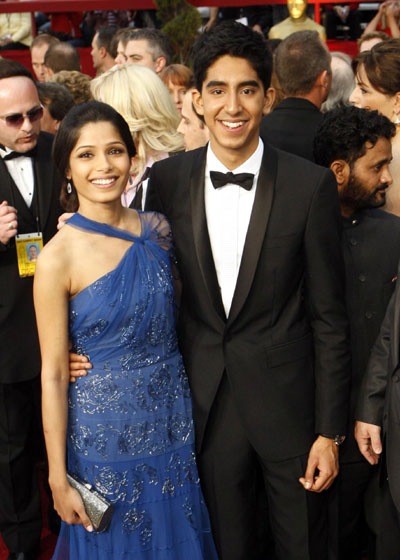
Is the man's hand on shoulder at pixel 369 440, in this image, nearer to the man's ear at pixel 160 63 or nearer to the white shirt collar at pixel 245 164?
the white shirt collar at pixel 245 164

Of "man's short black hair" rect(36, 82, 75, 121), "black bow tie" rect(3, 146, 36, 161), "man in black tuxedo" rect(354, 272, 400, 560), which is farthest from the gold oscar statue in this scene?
"man in black tuxedo" rect(354, 272, 400, 560)

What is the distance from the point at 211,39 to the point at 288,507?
1.49 meters

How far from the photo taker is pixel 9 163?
3.09 m

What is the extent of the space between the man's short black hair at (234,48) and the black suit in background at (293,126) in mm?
1249

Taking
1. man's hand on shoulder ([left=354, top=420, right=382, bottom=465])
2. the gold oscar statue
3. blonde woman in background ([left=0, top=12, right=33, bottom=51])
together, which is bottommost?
man's hand on shoulder ([left=354, top=420, right=382, bottom=465])

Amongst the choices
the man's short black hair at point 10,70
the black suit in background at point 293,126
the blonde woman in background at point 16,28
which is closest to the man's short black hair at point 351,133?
the black suit in background at point 293,126

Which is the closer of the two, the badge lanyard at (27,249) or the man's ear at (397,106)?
the badge lanyard at (27,249)

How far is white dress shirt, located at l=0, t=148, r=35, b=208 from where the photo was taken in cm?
308

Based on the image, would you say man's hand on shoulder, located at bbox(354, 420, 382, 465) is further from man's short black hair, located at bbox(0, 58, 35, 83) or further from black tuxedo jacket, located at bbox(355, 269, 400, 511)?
man's short black hair, located at bbox(0, 58, 35, 83)

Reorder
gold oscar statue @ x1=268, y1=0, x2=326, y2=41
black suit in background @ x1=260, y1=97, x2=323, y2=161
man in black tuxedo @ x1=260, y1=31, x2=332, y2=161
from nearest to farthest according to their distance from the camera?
black suit in background @ x1=260, y1=97, x2=323, y2=161
man in black tuxedo @ x1=260, y1=31, x2=332, y2=161
gold oscar statue @ x1=268, y1=0, x2=326, y2=41

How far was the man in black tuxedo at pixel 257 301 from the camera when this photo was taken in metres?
2.22

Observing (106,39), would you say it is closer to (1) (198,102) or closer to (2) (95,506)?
(1) (198,102)

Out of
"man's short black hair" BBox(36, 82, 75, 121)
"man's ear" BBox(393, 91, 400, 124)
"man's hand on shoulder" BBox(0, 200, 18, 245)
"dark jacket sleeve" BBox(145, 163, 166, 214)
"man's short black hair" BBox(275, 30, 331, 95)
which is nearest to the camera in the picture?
"dark jacket sleeve" BBox(145, 163, 166, 214)

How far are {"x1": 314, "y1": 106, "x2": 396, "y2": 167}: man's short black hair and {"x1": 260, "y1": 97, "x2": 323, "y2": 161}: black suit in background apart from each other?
0.93 meters
